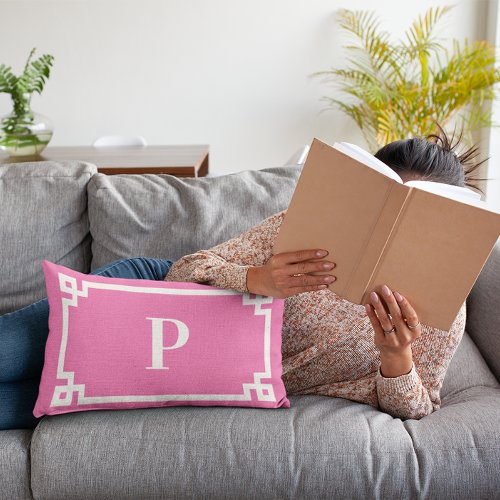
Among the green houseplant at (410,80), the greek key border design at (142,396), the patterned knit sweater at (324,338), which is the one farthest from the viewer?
the green houseplant at (410,80)

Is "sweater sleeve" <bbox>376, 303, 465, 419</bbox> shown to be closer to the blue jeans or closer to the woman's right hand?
the woman's right hand

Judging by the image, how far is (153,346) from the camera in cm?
145

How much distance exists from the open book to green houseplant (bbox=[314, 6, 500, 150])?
2.32m

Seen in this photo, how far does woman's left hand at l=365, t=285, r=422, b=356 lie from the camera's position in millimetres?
1270

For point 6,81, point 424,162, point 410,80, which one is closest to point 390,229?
point 424,162

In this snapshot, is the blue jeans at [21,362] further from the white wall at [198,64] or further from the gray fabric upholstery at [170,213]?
the white wall at [198,64]

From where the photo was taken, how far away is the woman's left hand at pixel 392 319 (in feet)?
4.17

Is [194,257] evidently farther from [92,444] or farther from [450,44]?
[450,44]

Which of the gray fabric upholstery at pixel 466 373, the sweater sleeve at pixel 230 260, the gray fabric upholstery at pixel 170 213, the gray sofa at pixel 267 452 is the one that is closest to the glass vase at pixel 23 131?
the gray fabric upholstery at pixel 170 213

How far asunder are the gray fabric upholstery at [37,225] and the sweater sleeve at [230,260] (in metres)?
0.37

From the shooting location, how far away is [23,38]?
4.13 metres

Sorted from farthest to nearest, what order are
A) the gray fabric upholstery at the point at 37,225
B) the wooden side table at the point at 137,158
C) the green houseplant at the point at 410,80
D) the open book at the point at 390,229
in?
the green houseplant at the point at 410,80 → the wooden side table at the point at 137,158 → the gray fabric upholstery at the point at 37,225 → the open book at the point at 390,229

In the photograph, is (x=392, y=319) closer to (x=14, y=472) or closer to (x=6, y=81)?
(x=14, y=472)

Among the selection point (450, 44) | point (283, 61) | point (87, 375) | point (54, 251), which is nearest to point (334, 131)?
point (283, 61)
